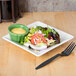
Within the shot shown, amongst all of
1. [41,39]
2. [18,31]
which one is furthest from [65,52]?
[18,31]

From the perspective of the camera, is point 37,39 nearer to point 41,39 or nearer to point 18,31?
point 41,39

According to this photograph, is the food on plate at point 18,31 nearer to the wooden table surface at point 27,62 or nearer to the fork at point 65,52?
the wooden table surface at point 27,62

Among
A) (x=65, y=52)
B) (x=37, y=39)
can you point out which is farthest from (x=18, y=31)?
(x=65, y=52)

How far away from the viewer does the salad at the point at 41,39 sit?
3.59ft

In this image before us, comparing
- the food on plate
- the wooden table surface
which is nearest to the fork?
the wooden table surface

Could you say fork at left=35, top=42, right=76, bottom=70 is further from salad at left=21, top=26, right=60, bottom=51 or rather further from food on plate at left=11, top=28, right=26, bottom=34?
food on plate at left=11, top=28, right=26, bottom=34

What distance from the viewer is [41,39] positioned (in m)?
1.11

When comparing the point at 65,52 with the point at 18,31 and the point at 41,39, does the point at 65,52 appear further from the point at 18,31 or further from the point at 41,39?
the point at 18,31

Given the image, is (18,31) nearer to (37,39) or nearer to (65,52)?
(37,39)

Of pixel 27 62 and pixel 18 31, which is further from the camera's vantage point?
pixel 18 31

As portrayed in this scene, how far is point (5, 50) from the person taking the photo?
3.74 ft

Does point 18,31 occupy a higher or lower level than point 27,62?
higher

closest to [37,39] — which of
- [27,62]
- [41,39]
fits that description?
[41,39]

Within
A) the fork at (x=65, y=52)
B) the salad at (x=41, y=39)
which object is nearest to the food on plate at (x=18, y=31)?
the salad at (x=41, y=39)
